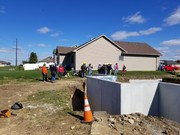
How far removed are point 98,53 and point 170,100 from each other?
86.0ft

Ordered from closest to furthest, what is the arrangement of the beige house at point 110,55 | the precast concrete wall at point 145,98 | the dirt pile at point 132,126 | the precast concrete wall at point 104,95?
1. the dirt pile at point 132,126
2. the precast concrete wall at point 145,98
3. the precast concrete wall at point 104,95
4. the beige house at point 110,55

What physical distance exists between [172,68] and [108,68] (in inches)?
701

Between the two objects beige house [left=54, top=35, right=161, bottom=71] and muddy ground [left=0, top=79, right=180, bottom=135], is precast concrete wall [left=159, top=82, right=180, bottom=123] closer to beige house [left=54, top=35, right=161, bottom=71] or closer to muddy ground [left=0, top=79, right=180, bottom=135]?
muddy ground [left=0, top=79, right=180, bottom=135]

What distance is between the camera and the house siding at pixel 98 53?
33.0 m

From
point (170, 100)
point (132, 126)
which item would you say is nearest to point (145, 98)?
point (170, 100)

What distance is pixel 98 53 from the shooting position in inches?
1336

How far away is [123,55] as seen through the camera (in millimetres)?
36094

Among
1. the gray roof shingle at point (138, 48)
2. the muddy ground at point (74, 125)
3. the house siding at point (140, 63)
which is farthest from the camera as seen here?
the gray roof shingle at point (138, 48)

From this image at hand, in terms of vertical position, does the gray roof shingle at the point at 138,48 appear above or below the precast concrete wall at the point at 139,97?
above

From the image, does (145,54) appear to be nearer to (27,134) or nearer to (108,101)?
(108,101)

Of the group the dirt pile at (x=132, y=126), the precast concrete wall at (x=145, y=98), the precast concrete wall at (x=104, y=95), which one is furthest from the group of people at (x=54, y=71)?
the dirt pile at (x=132, y=126)

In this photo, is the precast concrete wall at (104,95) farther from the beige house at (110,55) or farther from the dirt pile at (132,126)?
the beige house at (110,55)

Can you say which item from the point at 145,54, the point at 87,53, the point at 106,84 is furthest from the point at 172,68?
the point at 106,84

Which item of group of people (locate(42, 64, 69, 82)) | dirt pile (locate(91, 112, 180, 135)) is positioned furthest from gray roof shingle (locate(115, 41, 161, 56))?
dirt pile (locate(91, 112, 180, 135))
